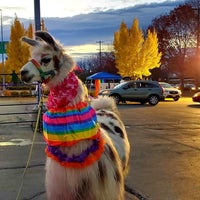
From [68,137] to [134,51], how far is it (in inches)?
1944

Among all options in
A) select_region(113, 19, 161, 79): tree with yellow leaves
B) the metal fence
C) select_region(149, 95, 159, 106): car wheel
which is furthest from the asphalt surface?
select_region(113, 19, 161, 79): tree with yellow leaves

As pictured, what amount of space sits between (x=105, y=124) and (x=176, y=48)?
5883cm

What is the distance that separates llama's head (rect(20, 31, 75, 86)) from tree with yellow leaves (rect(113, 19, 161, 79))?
48.8 m

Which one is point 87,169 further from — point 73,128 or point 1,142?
point 1,142

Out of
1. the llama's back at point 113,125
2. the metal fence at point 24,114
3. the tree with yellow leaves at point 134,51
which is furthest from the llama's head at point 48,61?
the tree with yellow leaves at point 134,51

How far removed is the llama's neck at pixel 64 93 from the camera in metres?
3.90

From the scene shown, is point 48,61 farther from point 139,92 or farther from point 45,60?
point 139,92

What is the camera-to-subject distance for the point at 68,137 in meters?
3.88

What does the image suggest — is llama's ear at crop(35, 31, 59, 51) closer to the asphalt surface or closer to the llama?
the llama

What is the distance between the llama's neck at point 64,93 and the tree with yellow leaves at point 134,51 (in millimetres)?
48903

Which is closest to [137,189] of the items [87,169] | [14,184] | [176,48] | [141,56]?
[14,184]

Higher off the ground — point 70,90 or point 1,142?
point 70,90

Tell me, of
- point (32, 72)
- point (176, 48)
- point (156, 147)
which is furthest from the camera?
point (176, 48)

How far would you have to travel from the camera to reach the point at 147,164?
8.20 metres
